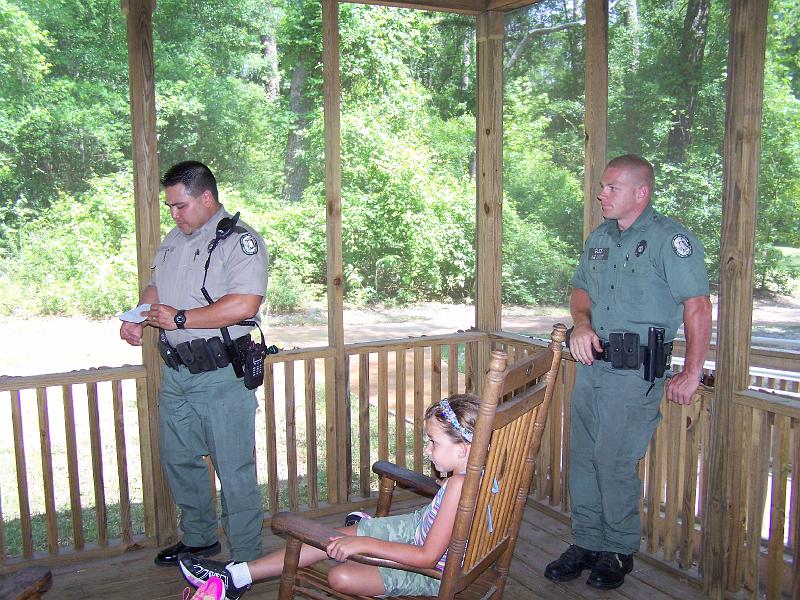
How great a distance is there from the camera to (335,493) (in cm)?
374

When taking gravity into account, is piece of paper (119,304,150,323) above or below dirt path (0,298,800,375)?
above

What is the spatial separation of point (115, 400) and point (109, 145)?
2.43m

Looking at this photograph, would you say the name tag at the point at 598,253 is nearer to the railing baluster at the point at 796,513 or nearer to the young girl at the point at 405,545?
the railing baluster at the point at 796,513

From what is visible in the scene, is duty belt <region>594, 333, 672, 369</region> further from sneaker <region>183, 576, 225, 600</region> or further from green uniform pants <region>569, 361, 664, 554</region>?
sneaker <region>183, 576, 225, 600</region>

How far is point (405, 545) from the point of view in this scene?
1870 millimetres

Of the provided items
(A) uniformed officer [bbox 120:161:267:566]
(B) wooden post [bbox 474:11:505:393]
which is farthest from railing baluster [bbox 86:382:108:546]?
(B) wooden post [bbox 474:11:505:393]

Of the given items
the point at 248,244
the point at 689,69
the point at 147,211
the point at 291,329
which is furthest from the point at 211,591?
the point at 291,329

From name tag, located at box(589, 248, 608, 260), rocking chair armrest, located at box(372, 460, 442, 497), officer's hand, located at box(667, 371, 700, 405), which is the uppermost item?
name tag, located at box(589, 248, 608, 260)

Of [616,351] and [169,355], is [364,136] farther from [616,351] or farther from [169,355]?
[616,351]

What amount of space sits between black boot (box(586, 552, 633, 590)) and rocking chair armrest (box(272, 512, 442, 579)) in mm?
1315

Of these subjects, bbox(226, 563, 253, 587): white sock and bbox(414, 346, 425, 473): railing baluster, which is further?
bbox(414, 346, 425, 473): railing baluster

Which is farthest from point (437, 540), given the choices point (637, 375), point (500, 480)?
point (637, 375)

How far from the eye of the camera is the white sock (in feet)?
6.80

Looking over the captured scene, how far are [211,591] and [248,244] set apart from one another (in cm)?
133
